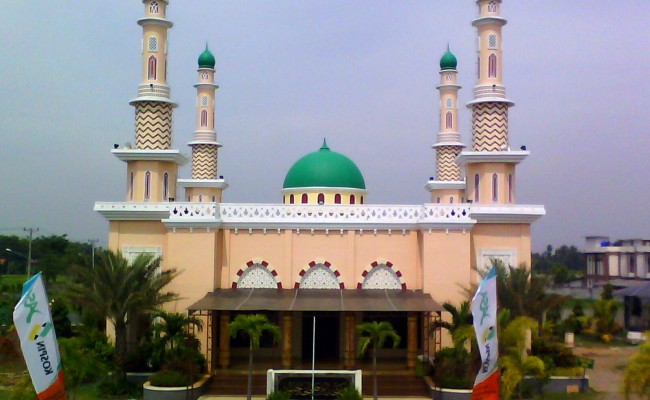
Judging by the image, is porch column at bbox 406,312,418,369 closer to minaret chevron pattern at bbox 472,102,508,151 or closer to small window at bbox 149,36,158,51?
minaret chevron pattern at bbox 472,102,508,151

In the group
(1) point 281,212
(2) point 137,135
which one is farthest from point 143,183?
(1) point 281,212

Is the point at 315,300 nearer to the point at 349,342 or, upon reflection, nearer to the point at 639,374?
the point at 349,342

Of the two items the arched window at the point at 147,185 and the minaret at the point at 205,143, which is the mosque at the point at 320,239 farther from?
the minaret at the point at 205,143

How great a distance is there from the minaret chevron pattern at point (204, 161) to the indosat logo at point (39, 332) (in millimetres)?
21635

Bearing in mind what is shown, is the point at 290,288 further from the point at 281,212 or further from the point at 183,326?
the point at 183,326

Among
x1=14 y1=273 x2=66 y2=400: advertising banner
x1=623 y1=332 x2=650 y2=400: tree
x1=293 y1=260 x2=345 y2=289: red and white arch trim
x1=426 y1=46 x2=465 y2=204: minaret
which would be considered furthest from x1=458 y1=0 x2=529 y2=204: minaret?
x1=14 y1=273 x2=66 y2=400: advertising banner

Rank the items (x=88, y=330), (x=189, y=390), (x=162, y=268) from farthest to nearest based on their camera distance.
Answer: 1. (x=162, y=268)
2. (x=88, y=330)
3. (x=189, y=390)

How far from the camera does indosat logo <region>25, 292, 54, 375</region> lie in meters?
11.6

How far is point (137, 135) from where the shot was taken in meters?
24.0

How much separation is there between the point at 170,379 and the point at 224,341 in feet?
9.41

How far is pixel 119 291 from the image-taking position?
19.8 m

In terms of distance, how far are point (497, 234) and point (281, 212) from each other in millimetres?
6685

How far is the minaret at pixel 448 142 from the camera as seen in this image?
109 feet

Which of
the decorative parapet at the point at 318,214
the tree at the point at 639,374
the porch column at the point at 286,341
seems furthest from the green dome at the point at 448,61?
the tree at the point at 639,374
